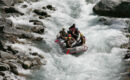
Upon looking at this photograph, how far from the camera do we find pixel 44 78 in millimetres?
15469

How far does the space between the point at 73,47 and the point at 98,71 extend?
325 cm

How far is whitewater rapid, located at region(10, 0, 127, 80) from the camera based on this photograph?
632 inches

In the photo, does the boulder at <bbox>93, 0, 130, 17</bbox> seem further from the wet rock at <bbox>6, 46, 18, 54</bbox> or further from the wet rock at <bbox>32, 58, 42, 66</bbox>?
the wet rock at <bbox>6, 46, 18, 54</bbox>

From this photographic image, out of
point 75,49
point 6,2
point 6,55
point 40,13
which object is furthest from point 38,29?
point 6,2

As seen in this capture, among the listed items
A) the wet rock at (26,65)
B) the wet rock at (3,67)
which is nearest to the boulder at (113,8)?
the wet rock at (26,65)

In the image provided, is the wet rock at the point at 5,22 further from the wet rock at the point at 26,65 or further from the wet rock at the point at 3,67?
the wet rock at the point at 3,67

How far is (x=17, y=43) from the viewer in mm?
18266

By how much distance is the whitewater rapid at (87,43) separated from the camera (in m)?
16.1

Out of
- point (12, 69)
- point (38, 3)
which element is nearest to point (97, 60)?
point (12, 69)

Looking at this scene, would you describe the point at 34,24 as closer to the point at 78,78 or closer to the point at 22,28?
the point at 22,28

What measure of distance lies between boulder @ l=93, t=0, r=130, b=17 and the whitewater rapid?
0.83 m

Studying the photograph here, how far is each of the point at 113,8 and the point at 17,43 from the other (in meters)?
10.1

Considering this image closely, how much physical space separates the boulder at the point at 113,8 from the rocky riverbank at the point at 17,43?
5010 mm

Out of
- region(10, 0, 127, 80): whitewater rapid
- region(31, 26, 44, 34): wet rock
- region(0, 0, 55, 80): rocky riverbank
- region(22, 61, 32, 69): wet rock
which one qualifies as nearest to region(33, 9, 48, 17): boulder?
region(0, 0, 55, 80): rocky riverbank
